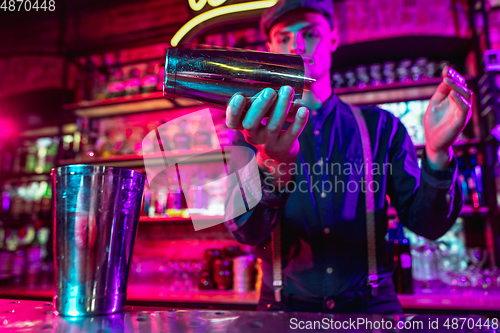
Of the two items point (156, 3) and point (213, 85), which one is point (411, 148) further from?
point (156, 3)

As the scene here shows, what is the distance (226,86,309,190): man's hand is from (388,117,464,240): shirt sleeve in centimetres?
41

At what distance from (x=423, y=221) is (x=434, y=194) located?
119 mm

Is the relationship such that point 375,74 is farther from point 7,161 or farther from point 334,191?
point 7,161

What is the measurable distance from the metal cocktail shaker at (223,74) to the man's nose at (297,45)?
20.0 inches

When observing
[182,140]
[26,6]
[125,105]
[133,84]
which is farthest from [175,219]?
[26,6]

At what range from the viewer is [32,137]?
3422 millimetres

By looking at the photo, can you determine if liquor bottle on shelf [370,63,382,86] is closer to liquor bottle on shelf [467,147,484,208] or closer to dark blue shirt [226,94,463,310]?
liquor bottle on shelf [467,147,484,208]

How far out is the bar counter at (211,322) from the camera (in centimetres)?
47

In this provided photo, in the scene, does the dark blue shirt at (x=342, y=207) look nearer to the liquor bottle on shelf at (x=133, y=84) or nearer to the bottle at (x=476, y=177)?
the bottle at (x=476, y=177)

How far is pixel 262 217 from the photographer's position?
82 cm

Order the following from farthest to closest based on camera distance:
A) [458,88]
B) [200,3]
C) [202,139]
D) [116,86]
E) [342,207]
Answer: [116,86], [202,139], [200,3], [342,207], [458,88]

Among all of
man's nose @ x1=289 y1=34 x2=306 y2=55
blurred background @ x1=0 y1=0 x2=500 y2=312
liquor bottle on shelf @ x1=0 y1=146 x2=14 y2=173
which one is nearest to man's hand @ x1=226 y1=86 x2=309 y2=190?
man's nose @ x1=289 y1=34 x2=306 y2=55

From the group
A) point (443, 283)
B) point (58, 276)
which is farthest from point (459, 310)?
point (58, 276)

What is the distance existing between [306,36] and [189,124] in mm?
1733
